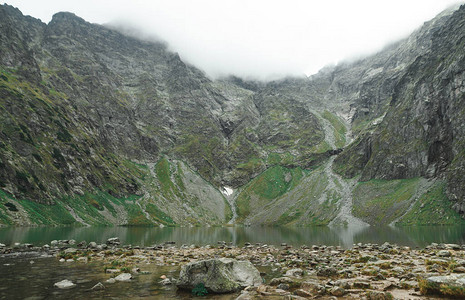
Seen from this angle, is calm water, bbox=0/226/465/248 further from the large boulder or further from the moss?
the moss

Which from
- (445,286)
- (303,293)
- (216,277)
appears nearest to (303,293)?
(303,293)

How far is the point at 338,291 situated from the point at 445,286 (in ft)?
16.0

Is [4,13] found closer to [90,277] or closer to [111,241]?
[111,241]

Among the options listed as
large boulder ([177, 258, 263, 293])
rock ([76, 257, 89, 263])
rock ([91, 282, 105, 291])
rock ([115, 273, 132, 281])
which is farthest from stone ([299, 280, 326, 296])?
rock ([76, 257, 89, 263])

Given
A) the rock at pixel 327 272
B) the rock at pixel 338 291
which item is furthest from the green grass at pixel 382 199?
the rock at pixel 338 291

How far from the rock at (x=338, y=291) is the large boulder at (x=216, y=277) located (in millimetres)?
5538

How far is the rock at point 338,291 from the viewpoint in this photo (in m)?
14.8

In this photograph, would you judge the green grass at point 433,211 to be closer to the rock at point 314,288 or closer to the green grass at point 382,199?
the green grass at point 382,199

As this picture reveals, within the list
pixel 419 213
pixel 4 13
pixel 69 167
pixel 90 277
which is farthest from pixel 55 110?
pixel 419 213

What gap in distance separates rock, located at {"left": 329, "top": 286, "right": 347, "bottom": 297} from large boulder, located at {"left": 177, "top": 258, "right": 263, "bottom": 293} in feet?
18.2

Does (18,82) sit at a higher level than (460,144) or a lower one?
higher

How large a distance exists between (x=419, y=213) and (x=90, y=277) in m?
136

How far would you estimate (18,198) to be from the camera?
325 feet

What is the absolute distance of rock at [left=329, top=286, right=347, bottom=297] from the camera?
1481cm
